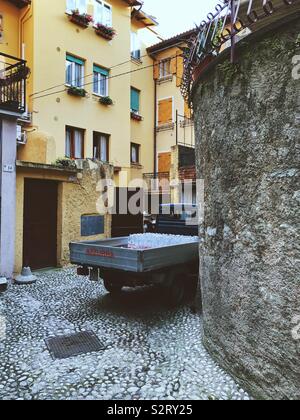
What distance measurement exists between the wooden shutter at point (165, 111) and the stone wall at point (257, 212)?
16021 millimetres

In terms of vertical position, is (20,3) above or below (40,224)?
above

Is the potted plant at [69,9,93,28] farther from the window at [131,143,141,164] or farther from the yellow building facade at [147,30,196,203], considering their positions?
the window at [131,143,141,164]

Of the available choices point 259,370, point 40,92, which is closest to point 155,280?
point 259,370

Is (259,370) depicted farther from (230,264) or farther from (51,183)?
(51,183)

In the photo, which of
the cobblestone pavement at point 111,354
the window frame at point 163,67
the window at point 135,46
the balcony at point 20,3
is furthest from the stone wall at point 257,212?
the window frame at point 163,67

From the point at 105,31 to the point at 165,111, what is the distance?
18.7 ft

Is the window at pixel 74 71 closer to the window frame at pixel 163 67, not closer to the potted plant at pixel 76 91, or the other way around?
the potted plant at pixel 76 91

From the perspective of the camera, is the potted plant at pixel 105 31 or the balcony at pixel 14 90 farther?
the potted plant at pixel 105 31

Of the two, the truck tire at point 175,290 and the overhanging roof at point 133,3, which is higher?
the overhanging roof at point 133,3

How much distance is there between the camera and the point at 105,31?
15.1 metres

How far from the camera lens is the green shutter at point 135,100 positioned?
18252 millimetres

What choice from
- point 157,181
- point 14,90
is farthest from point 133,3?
point 14,90

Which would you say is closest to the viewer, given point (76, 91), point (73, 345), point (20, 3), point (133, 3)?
point (73, 345)

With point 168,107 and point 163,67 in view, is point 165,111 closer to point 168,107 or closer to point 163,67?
point 168,107
